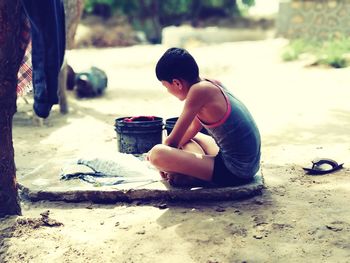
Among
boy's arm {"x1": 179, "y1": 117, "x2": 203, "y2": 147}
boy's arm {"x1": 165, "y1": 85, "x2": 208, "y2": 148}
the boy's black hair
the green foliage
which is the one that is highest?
the boy's black hair

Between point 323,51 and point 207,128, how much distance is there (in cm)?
740

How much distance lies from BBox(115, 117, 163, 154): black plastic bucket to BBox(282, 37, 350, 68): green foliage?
5879 millimetres

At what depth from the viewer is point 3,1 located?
117 inches

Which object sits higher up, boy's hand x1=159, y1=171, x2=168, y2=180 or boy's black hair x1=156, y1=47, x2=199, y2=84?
boy's black hair x1=156, y1=47, x2=199, y2=84

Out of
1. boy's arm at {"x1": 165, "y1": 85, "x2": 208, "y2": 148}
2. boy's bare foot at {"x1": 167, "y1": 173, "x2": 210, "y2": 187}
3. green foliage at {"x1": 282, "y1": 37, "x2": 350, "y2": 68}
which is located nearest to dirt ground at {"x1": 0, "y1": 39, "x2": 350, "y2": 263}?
boy's bare foot at {"x1": 167, "y1": 173, "x2": 210, "y2": 187}

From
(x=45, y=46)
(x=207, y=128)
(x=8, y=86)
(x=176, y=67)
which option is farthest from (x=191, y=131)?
(x=8, y=86)

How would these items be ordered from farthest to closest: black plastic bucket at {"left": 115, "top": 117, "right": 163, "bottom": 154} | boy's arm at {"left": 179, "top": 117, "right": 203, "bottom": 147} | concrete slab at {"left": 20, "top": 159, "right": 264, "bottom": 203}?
black plastic bucket at {"left": 115, "top": 117, "right": 163, "bottom": 154} < boy's arm at {"left": 179, "top": 117, "right": 203, "bottom": 147} < concrete slab at {"left": 20, "top": 159, "right": 264, "bottom": 203}

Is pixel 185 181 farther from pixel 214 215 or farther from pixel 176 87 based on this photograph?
pixel 176 87

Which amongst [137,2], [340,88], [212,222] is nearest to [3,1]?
[212,222]

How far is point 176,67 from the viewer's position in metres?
3.55

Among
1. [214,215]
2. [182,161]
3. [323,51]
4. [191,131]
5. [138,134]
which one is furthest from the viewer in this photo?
[323,51]

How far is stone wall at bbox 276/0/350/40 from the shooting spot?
12.6 meters

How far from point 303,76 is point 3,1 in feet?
23.7

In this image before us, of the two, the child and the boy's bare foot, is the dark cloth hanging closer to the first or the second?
the child
